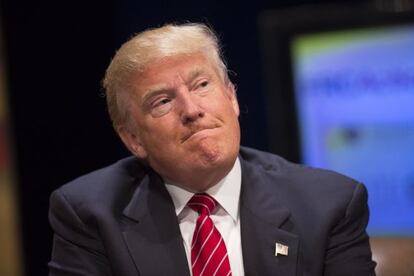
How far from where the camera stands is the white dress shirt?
226 centimetres

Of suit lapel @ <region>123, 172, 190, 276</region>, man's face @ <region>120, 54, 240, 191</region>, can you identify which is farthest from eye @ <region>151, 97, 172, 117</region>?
suit lapel @ <region>123, 172, 190, 276</region>

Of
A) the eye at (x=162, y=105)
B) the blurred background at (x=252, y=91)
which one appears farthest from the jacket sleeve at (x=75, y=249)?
the blurred background at (x=252, y=91)

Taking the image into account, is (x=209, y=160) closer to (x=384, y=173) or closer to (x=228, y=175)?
(x=228, y=175)

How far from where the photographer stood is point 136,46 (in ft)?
7.30

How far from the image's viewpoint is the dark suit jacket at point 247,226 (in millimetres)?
2219

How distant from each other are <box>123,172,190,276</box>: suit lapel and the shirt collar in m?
0.02

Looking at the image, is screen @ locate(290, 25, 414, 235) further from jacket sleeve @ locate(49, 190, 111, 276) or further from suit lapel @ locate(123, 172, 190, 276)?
jacket sleeve @ locate(49, 190, 111, 276)

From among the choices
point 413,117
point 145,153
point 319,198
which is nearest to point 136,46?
point 145,153

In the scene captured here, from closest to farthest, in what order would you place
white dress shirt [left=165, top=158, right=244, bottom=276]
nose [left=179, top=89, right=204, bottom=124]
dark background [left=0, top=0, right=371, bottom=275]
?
nose [left=179, top=89, right=204, bottom=124] < white dress shirt [left=165, top=158, right=244, bottom=276] < dark background [left=0, top=0, right=371, bottom=275]

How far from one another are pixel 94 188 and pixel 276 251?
22.7 inches

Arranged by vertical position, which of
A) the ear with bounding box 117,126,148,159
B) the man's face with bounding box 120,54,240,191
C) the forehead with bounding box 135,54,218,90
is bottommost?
the ear with bounding box 117,126,148,159

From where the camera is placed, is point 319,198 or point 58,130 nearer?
point 319,198

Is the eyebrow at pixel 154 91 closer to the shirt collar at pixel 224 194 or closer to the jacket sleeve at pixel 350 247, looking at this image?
the shirt collar at pixel 224 194

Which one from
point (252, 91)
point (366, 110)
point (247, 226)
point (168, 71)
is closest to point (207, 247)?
point (247, 226)
